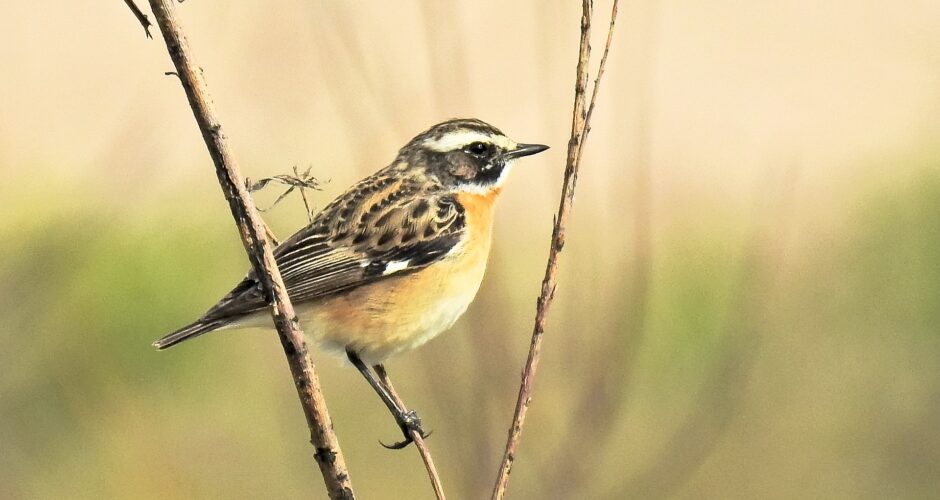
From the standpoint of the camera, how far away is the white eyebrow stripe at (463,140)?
4488mm

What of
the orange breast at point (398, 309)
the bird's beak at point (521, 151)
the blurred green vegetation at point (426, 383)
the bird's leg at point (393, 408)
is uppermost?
the bird's beak at point (521, 151)

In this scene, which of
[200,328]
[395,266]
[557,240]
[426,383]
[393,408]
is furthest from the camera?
[426,383]

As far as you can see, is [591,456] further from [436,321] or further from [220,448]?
[220,448]

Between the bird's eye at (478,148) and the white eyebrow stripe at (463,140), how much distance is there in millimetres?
21

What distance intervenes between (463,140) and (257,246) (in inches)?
88.9

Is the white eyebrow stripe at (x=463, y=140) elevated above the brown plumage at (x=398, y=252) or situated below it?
above

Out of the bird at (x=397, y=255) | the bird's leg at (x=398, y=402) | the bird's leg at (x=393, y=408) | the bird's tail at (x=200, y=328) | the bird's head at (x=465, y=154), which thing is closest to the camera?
the bird's leg at (x=398, y=402)

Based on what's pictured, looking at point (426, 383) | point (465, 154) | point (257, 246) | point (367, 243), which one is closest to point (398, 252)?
point (367, 243)

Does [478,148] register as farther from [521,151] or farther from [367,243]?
[367,243]

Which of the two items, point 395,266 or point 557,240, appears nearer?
point 557,240

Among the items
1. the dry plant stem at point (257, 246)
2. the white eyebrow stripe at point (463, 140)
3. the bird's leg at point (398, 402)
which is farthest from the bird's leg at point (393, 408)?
the white eyebrow stripe at point (463, 140)

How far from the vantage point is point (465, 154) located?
459 cm

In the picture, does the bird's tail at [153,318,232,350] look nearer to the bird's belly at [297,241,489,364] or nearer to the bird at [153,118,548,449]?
the bird at [153,118,548,449]

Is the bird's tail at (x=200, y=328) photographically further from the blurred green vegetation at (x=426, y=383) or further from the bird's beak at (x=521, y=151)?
the blurred green vegetation at (x=426, y=383)
